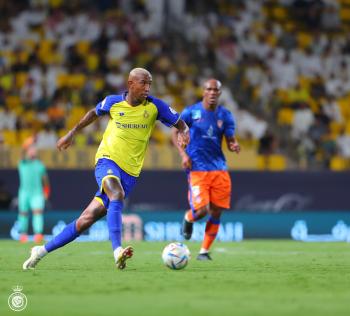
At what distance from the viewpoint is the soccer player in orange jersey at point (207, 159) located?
1354cm

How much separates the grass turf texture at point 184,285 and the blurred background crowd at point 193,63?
8.11m

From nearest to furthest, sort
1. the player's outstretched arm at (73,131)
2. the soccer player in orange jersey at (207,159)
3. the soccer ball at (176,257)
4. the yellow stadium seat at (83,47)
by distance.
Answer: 1. the player's outstretched arm at (73,131)
2. the soccer ball at (176,257)
3. the soccer player in orange jersey at (207,159)
4. the yellow stadium seat at (83,47)

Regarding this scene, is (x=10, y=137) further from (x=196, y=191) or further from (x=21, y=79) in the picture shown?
(x=196, y=191)

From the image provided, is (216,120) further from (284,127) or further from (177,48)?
(177,48)

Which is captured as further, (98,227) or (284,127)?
(284,127)

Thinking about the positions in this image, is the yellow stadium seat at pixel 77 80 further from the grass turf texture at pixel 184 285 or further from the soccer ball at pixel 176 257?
the soccer ball at pixel 176 257

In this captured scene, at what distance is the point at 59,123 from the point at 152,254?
782cm

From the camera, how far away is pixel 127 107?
11.0 m

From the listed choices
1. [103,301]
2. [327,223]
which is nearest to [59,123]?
[327,223]

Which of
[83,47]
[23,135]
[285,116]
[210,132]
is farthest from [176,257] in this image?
[83,47]

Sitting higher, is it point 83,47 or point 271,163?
point 83,47

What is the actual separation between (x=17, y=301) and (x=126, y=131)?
3854 millimetres

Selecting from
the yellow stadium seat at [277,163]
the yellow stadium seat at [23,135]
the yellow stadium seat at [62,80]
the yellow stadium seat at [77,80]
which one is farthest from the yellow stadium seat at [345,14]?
the yellow stadium seat at [23,135]

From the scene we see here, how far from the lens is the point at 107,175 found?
1066cm
